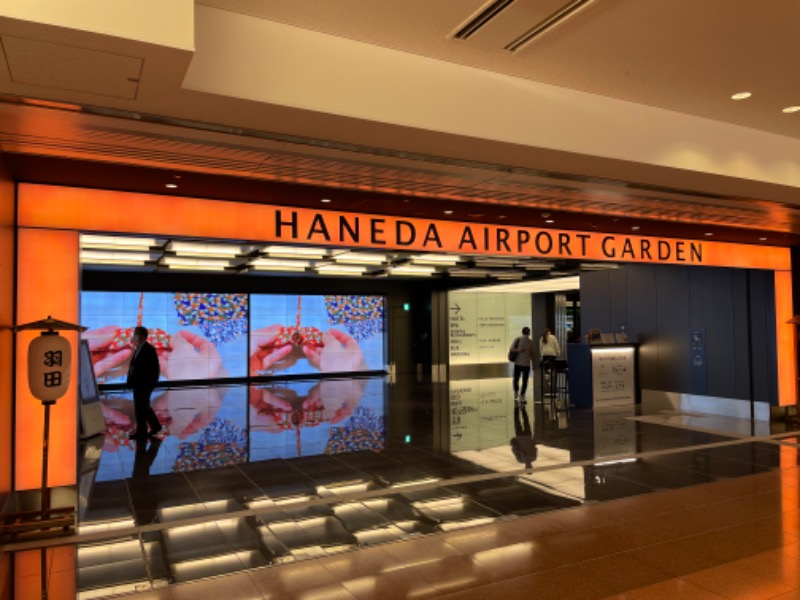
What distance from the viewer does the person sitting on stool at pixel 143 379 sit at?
848cm

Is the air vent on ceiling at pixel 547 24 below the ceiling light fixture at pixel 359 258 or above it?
above

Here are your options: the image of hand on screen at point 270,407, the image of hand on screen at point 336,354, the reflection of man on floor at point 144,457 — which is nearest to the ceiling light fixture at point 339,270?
the image of hand on screen at point 336,354

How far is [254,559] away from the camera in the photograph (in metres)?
4.12

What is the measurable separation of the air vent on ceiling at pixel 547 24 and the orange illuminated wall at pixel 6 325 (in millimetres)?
3724

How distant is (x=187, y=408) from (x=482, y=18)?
1013cm

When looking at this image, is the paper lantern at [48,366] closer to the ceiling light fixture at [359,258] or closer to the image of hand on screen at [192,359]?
the ceiling light fixture at [359,258]

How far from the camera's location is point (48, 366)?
15.5 ft

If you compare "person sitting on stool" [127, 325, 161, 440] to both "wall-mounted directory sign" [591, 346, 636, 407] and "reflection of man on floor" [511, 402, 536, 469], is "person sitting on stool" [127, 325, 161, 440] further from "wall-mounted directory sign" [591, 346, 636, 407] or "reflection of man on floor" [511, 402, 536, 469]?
"wall-mounted directory sign" [591, 346, 636, 407]

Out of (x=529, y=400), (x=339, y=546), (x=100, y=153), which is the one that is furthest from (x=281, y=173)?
(x=529, y=400)

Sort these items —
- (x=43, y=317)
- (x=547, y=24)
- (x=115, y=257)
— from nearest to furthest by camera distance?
(x=547, y=24), (x=43, y=317), (x=115, y=257)

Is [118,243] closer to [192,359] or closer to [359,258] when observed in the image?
[359,258]

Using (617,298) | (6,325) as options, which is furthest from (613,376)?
(6,325)

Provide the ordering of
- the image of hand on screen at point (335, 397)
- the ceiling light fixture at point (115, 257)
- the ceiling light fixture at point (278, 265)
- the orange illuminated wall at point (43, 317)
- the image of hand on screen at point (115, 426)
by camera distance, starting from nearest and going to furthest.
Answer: the orange illuminated wall at point (43, 317) → the image of hand on screen at point (115, 426) → the image of hand on screen at point (335, 397) → the ceiling light fixture at point (115, 257) → the ceiling light fixture at point (278, 265)

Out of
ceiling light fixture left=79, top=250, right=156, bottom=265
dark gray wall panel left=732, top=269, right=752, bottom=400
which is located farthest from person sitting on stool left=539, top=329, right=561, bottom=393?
ceiling light fixture left=79, top=250, right=156, bottom=265
